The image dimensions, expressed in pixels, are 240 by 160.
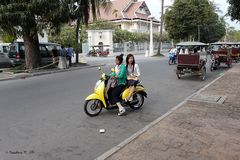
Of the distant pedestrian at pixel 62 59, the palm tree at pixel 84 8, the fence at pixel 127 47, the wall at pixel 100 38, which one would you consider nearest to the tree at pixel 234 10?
the palm tree at pixel 84 8

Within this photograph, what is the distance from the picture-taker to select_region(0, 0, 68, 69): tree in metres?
15.6

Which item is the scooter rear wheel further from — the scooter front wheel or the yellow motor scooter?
the scooter front wheel

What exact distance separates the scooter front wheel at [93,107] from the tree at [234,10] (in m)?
14.0

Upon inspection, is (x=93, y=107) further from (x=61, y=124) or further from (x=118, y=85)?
(x=61, y=124)

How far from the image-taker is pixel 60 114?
735cm

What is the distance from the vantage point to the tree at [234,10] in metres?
17.9

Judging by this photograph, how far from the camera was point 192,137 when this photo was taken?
5.39m

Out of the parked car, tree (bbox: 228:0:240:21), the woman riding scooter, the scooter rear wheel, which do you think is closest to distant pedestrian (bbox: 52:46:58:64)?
the parked car

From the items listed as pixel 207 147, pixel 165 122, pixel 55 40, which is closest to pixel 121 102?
pixel 165 122

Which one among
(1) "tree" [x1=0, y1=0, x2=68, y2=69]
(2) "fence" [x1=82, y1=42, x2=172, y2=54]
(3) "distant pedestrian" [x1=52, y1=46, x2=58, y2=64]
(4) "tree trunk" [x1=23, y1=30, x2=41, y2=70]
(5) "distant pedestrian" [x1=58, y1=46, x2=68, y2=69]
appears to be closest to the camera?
(1) "tree" [x1=0, y1=0, x2=68, y2=69]

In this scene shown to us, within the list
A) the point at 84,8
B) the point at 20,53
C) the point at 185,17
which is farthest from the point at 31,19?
the point at 185,17

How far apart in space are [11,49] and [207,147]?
59.3 ft

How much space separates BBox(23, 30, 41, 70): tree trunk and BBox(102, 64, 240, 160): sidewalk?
12.8 meters

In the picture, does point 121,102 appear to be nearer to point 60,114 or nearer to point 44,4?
point 60,114
